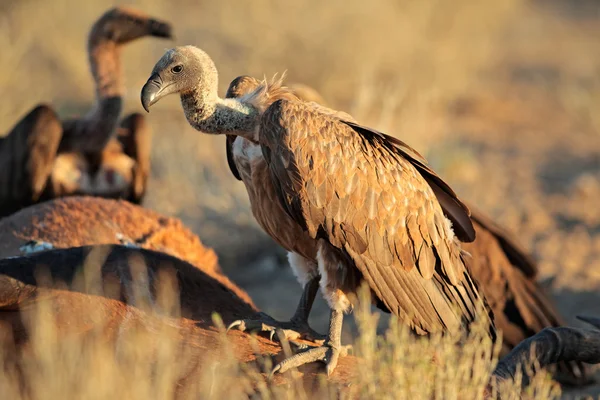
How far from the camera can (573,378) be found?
5762 mm

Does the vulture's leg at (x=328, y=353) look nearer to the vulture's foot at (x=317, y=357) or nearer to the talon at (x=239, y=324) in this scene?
the vulture's foot at (x=317, y=357)

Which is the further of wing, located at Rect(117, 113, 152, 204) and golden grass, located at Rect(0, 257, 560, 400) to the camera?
wing, located at Rect(117, 113, 152, 204)

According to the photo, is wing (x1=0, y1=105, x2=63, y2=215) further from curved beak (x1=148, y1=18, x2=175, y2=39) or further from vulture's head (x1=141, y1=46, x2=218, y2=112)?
vulture's head (x1=141, y1=46, x2=218, y2=112)

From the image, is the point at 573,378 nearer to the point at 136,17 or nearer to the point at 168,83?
the point at 168,83

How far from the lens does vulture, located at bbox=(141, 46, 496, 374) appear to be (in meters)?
4.09

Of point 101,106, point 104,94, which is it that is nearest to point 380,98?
point 104,94

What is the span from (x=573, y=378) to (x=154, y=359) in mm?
3245

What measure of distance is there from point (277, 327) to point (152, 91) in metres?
1.30

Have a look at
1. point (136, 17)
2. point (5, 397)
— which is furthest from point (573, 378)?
point (136, 17)

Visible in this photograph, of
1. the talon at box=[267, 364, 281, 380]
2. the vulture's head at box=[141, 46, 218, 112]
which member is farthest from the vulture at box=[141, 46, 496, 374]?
the talon at box=[267, 364, 281, 380]

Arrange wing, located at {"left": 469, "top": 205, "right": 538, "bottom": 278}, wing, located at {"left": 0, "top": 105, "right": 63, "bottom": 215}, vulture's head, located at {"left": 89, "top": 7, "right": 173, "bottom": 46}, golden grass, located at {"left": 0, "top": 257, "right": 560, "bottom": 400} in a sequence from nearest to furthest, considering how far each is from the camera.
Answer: golden grass, located at {"left": 0, "top": 257, "right": 560, "bottom": 400}, wing, located at {"left": 469, "top": 205, "right": 538, "bottom": 278}, wing, located at {"left": 0, "top": 105, "right": 63, "bottom": 215}, vulture's head, located at {"left": 89, "top": 7, "right": 173, "bottom": 46}

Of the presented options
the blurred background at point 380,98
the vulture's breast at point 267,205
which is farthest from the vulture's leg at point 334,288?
the blurred background at point 380,98

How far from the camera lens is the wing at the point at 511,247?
6.08 metres

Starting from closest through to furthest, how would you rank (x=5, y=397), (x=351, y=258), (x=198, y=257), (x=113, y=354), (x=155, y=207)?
1. (x=5, y=397)
2. (x=113, y=354)
3. (x=351, y=258)
4. (x=198, y=257)
5. (x=155, y=207)
